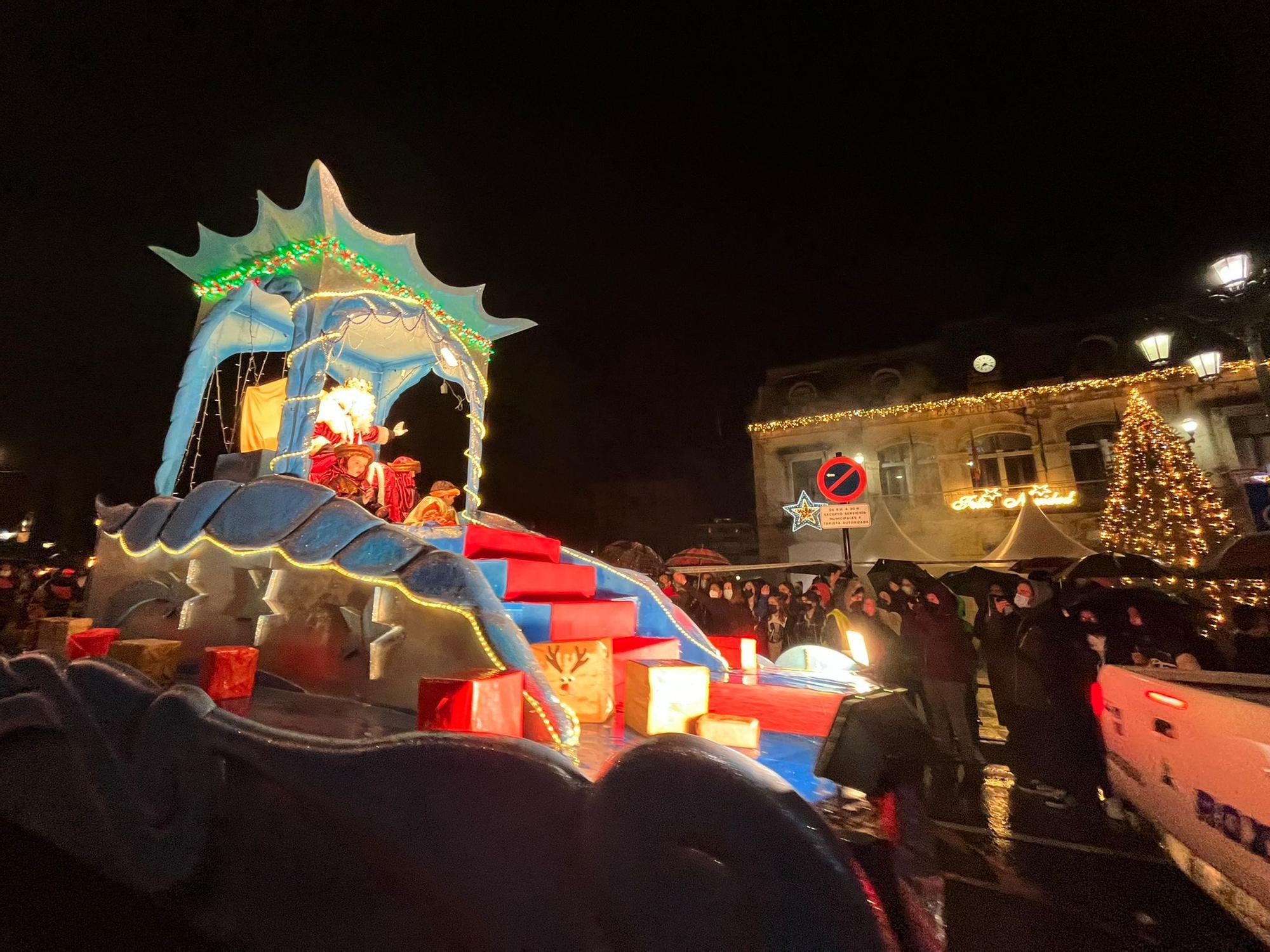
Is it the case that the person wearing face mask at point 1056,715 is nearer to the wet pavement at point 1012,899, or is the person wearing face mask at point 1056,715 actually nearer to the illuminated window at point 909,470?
the wet pavement at point 1012,899

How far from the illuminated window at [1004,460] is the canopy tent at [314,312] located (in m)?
18.8

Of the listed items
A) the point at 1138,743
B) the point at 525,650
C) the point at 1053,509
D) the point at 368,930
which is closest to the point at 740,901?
the point at 368,930

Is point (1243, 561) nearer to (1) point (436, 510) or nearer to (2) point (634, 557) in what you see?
(2) point (634, 557)

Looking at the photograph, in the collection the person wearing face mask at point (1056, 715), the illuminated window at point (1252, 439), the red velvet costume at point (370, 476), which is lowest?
the person wearing face mask at point (1056, 715)

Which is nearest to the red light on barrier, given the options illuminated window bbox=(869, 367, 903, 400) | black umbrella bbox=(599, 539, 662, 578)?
black umbrella bbox=(599, 539, 662, 578)

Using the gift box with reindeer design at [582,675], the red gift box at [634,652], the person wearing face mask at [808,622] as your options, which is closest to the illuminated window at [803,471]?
the person wearing face mask at [808,622]

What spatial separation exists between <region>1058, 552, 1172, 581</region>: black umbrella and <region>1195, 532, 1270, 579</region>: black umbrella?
0.55 metres

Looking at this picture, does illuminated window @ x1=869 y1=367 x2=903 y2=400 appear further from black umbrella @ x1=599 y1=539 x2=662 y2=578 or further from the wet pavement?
the wet pavement

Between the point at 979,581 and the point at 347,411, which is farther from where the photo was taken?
the point at 979,581

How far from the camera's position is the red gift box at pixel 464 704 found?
2.28 metres

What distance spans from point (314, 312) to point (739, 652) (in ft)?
18.2

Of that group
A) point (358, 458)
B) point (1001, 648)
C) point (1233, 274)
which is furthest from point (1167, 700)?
point (358, 458)

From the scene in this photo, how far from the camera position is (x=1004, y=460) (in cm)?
1898

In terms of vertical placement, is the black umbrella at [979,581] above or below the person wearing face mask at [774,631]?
above
